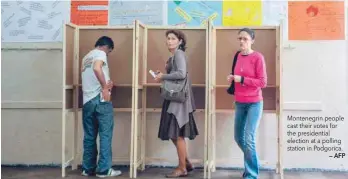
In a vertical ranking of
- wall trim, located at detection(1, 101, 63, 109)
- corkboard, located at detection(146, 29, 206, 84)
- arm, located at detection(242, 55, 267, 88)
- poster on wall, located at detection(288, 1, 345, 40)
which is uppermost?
poster on wall, located at detection(288, 1, 345, 40)

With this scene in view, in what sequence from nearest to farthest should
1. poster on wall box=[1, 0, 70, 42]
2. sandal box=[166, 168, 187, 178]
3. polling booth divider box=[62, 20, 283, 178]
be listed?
1. sandal box=[166, 168, 187, 178]
2. polling booth divider box=[62, 20, 283, 178]
3. poster on wall box=[1, 0, 70, 42]

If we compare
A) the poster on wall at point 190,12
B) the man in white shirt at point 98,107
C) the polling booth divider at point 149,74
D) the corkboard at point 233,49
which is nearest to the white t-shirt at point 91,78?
the man in white shirt at point 98,107

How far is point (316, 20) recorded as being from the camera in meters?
4.45

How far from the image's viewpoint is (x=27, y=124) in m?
4.72

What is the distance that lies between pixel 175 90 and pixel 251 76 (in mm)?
680

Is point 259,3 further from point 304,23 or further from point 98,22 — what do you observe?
point 98,22

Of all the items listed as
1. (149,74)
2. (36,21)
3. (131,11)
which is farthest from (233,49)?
(36,21)

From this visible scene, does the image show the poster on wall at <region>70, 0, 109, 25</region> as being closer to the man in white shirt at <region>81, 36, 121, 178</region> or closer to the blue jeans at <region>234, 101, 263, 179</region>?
the man in white shirt at <region>81, 36, 121, 178</region>

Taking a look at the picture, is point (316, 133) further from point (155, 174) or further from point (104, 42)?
point (104, 42)

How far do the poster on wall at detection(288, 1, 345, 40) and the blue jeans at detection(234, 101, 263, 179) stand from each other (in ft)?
3.33

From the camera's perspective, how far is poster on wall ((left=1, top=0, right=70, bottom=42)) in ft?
15.3

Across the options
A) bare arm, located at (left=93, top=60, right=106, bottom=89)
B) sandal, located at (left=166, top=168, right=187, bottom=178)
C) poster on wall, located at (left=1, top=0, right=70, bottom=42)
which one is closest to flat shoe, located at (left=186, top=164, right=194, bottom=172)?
sandal, located at (left=166, top=168, right=187, bottom=178)

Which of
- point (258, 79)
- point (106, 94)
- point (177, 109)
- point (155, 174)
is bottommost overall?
point (155, 174)

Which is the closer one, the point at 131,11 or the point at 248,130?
the point at 248,130
